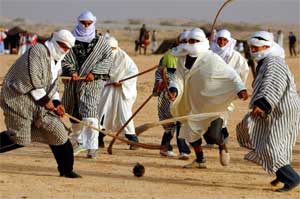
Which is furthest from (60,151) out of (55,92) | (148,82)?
(148,82)

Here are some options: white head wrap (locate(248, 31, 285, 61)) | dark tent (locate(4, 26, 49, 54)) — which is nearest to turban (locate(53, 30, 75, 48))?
white head wrap (locate(248, 31, 285, 61))

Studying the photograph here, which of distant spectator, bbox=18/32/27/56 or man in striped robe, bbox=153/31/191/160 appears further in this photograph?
distant spectator, bbox=18/32/27/56

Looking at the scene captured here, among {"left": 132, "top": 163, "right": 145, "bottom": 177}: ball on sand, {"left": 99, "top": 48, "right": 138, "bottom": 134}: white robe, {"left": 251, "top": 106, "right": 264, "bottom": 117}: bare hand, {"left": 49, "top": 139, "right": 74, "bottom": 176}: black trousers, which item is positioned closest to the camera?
{"left": 251, "top": 106, "right": 264, "bottom": 117}: bare hand

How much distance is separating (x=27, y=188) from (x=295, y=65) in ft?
77.4

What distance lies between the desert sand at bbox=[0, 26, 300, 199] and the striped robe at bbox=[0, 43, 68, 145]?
0.55 metres

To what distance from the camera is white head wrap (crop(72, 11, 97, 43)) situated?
12984 mm

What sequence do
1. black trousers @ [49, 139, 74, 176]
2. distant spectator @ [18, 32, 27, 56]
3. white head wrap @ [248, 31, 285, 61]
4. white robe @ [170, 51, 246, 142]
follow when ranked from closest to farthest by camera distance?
white head wrap @ [248, 31, 285, 61] < black trousers @ [49, 139, 74, 176] < white robe @ [170, 51, 246, 142] < distant spectator @ [18, 32, 27, 56]

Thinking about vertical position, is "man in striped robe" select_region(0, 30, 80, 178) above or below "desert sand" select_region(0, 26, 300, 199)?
above

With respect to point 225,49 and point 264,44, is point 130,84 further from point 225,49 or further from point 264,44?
point 264,44

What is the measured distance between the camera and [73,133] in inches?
522

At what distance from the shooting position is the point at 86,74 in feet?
42.1

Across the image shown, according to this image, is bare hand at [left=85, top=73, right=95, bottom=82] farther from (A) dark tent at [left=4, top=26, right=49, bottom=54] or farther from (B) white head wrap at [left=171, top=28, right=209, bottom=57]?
A: (A) dark tent at [left=4, top=26, right=49, bottom=54]

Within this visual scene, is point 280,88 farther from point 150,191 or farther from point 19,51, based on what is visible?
point 19,51

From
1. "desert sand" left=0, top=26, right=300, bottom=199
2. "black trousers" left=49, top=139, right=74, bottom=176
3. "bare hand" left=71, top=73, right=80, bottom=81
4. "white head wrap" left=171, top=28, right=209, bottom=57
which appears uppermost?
"white head wrap" left=171, top=28, right=209, bottom=57
